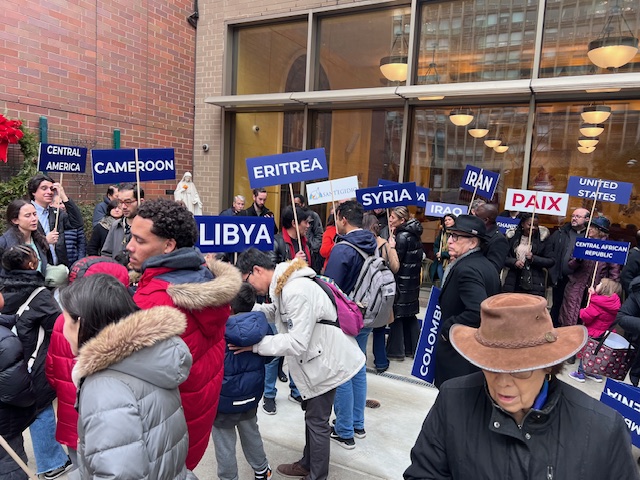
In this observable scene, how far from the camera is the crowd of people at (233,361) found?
4.78ft

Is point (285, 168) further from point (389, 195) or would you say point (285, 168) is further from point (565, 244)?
point (565, 244)

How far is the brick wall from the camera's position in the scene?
24.5 feet

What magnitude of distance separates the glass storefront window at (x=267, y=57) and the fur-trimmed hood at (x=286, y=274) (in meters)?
7.34

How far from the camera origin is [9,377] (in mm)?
2330

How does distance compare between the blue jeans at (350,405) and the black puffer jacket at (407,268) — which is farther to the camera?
the black puffer jacket at (407,268)

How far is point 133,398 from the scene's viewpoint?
5.14 ft

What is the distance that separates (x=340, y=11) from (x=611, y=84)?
16.5ft

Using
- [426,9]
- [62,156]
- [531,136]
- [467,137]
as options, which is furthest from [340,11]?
[62,156]

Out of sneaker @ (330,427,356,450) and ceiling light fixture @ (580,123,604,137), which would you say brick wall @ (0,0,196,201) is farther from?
ceiling light fixture @ (580,123,604,137)

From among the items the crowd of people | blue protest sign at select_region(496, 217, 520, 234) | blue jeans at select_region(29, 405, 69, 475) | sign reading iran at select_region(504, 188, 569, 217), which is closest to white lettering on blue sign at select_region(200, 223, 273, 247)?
the crowd of people

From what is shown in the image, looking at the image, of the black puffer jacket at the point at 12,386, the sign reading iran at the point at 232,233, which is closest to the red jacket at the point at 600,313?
the sign reading iran at the point at 232,233

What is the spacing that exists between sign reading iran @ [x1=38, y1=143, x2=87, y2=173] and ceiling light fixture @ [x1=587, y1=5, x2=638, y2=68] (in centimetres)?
794

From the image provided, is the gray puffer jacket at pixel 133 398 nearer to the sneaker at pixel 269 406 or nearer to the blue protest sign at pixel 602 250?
the sneaker at pixel 269 406

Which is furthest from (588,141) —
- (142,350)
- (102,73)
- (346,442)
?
(102,73)
